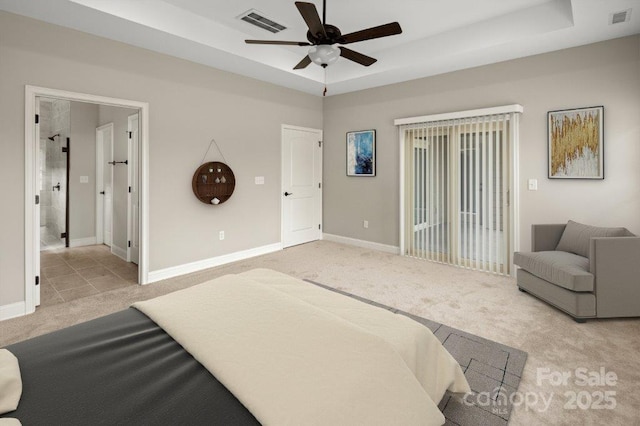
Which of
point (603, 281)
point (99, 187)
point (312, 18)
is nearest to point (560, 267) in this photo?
Result: point (603, 281)

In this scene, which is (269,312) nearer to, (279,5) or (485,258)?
(279,5)

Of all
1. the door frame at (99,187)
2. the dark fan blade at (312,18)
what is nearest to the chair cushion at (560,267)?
the dark fan blade at (312,18)

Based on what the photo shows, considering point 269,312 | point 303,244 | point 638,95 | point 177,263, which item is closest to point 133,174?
point 177,263

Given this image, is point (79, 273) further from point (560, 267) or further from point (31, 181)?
point (560, 267)

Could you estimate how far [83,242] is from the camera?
6.23 metres

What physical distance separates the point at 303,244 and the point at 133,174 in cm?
297

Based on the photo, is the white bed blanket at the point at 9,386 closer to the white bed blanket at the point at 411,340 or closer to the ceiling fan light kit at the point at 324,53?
the white bed blanket at the point at 411,340

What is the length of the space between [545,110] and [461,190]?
1346mm

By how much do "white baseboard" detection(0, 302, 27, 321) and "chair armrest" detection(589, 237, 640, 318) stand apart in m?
5.19

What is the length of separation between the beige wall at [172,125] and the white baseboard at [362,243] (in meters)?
1.20

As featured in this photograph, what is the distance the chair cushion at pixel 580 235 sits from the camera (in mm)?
3289

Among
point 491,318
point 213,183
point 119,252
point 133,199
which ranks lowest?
point 491,318

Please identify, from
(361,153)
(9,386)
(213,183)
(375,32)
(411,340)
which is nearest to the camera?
(9,386)

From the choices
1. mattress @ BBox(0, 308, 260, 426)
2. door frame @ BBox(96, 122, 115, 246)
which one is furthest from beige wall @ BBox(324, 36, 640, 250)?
door frame @ BBox(96, 122, 115, 246)
